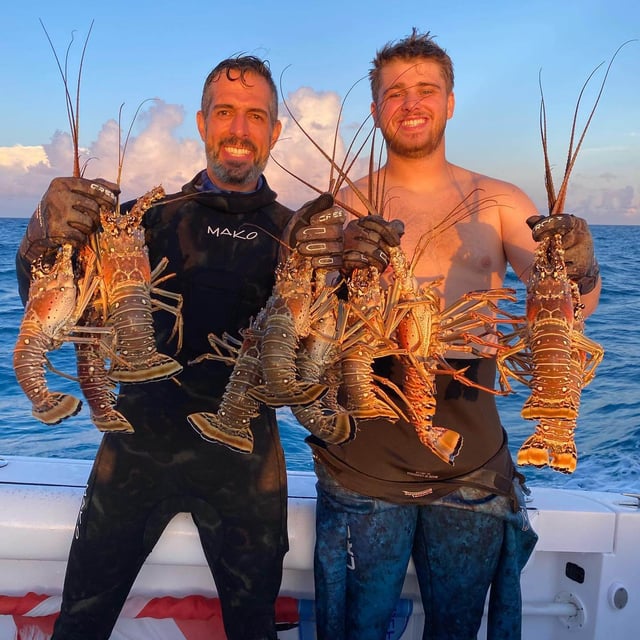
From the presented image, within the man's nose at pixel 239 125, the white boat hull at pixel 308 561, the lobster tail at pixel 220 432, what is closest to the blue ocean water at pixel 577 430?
the white boat hull at pixel 308 561

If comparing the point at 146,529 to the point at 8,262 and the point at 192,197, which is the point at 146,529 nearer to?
the point at 192,197

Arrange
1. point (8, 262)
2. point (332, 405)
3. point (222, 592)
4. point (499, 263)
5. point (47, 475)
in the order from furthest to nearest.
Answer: point (8, 262), point (47, 475), point (499, 263), point (222, 592), point (332, 405)

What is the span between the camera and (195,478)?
299cm

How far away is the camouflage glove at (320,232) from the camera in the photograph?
102 inches

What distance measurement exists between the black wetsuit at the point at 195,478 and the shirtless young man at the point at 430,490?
298 millimetres

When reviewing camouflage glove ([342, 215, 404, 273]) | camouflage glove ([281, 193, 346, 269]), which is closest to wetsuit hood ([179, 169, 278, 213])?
camouflage glove ([281, 193, 346, 269])

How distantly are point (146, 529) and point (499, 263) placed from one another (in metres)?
2.25

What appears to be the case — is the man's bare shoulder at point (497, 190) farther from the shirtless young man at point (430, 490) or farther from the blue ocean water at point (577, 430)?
the blue ocean water at point (577, 430)

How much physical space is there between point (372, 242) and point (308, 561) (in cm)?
180

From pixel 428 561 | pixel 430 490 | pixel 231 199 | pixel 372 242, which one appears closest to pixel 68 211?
pixel 231 199

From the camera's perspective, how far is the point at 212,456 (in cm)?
299

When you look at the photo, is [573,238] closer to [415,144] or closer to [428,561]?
[415,144]

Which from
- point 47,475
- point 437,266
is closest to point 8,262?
point 47,475

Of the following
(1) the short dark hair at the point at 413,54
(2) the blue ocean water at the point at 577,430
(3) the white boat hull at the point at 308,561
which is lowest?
(2) the blue ocean water at the point at 577,430
